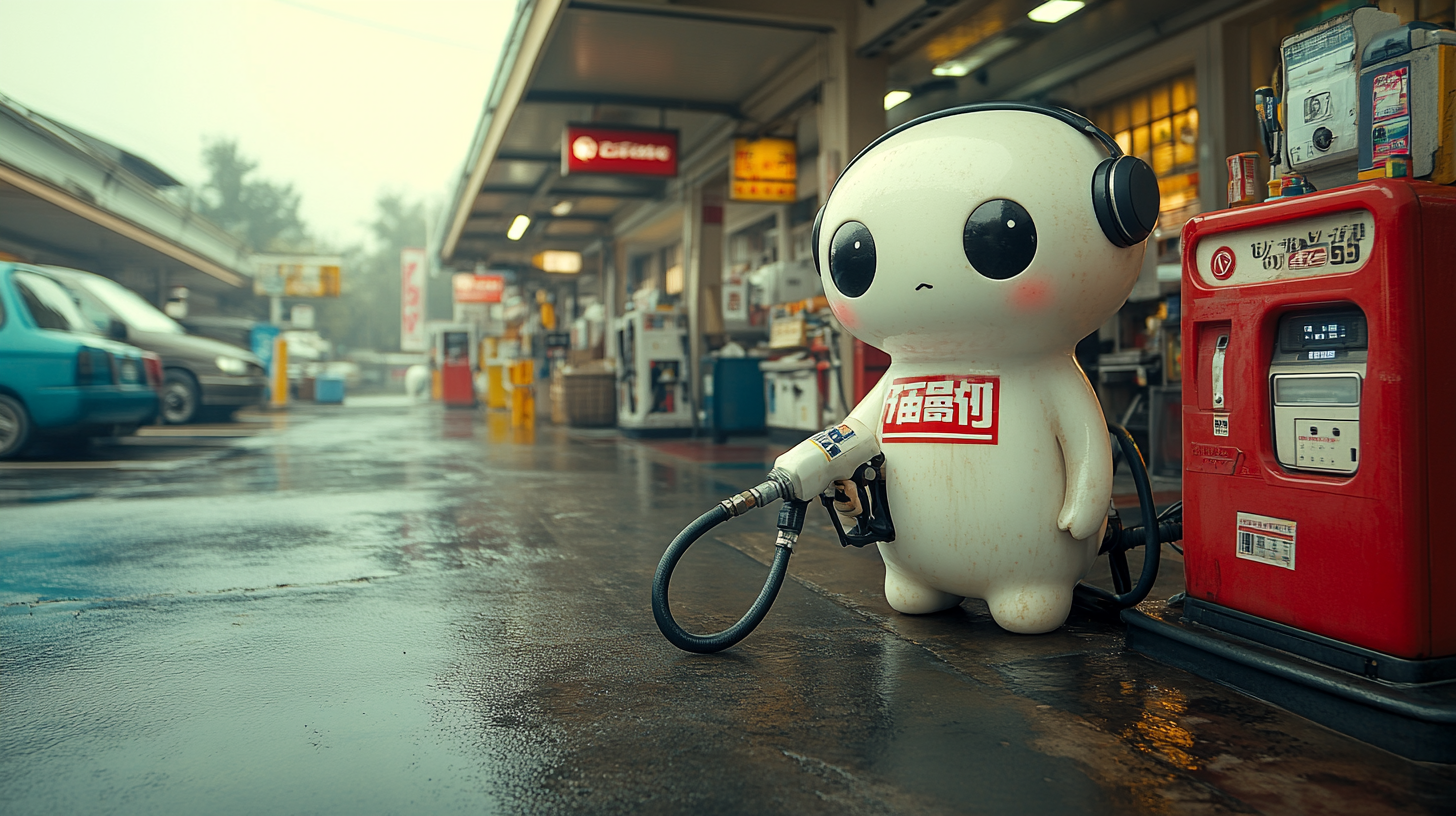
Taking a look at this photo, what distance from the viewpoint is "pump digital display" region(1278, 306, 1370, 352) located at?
2.18m

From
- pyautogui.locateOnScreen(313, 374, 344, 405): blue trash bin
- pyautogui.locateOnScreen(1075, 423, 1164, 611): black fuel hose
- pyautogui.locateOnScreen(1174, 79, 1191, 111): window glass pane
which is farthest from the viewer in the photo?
pyautogui.locateOnScreen(313, 374, 344, 405): blue trash bin

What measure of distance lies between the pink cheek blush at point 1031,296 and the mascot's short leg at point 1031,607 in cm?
87

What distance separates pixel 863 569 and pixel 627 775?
2.26 m

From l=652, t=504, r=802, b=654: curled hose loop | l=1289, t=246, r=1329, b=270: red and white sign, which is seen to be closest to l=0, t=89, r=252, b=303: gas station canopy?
l=652, t=504, r=802, b=654: curled hose loop

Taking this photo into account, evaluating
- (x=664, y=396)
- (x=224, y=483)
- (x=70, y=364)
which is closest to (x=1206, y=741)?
(x=224, y=483)

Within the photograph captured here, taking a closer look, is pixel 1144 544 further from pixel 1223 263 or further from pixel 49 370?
pixel 49 370

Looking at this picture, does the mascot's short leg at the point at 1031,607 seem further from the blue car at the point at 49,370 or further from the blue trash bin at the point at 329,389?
the blue trash bin at the point at 329,389

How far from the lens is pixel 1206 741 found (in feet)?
6.89

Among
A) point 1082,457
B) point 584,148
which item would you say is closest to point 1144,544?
point 1082,457

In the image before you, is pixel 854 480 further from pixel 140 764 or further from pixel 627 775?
pixel 140 764

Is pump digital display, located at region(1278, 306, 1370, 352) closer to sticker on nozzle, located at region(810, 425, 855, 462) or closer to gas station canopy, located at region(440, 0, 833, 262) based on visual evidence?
sticker on nozzle, located at region(810, 425, 855, 462)

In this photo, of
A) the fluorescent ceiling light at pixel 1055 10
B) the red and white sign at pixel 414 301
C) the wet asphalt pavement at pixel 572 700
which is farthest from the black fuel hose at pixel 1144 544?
the red and white sign at pixel 414 301

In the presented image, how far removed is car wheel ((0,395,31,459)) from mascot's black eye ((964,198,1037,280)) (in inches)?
372

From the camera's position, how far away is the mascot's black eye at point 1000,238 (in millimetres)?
2744
